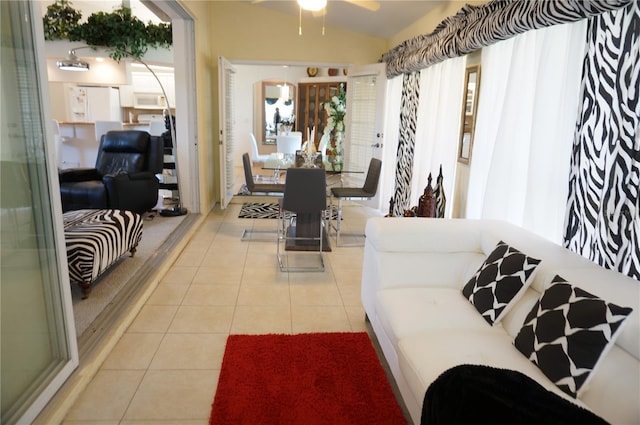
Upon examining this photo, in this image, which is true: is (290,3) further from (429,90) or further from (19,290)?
(19,290)

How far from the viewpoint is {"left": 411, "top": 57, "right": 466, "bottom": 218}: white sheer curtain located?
12.9 ft

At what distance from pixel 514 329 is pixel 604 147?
954 mm

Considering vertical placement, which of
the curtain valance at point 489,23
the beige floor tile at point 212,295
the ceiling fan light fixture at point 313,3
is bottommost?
the beige floor tile at point 212,295

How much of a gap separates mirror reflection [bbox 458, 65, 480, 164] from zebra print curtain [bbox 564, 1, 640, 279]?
1374 mm

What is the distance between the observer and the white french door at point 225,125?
5436mm

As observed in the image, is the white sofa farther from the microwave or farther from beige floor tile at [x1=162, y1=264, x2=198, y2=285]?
the microwave

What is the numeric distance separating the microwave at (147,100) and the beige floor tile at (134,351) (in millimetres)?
8673

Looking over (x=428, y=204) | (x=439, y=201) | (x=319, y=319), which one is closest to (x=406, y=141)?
(x=439, y=201)

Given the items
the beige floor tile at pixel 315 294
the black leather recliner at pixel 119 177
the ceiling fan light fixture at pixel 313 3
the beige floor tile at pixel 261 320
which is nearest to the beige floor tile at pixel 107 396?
the beige floor tile at pixel 261 320

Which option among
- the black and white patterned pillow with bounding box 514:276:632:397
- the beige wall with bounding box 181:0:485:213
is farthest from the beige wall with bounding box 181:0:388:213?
the black and white patterned pillow with bounding box 514:276:632:397

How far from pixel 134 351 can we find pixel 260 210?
3.72 m

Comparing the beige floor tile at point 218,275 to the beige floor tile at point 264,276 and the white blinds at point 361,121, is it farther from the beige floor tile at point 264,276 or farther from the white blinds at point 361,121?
the white blinds at point 361,121

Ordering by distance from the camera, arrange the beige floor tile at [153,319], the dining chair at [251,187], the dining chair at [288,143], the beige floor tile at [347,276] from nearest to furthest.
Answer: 1. the beige floor tile at [153,319]
2. the beige floor tile at [347,276]
3. the dining chair at [251,187]
4. the dining chair at [288,143]

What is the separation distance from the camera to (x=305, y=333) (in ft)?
8.88
